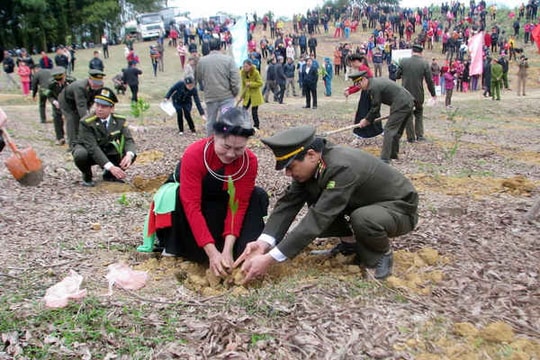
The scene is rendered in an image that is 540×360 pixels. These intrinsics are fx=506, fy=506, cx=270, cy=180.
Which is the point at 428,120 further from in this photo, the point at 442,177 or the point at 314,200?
the point at 314,200

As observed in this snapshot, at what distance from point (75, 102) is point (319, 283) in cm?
586

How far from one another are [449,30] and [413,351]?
117ft

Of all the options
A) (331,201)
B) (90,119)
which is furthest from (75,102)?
(331,201)

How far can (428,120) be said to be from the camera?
13375mm

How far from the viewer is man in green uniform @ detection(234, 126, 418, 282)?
10.4 ft

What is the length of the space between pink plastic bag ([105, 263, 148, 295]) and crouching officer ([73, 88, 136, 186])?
98.0 inches

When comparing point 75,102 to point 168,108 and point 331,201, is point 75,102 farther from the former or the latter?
point 331,201

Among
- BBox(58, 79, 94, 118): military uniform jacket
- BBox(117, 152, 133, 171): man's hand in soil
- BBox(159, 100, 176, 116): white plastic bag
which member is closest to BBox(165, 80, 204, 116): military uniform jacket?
BBox(159, 100, 176, 116): white plastic bag

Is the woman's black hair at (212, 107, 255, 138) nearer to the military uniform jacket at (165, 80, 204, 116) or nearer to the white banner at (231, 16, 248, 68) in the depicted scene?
the military uniform jacket at (165, 80, 204, 116)

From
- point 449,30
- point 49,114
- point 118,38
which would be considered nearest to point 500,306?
point 49,114

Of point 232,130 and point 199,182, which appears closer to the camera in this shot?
point 232,130

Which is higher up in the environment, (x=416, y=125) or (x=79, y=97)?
(x=79, y=97)

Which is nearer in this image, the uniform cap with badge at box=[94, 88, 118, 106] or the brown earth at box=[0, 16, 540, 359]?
the brown earth at box=[0, 16, 540, 359]

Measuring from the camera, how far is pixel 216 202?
3.83 m
